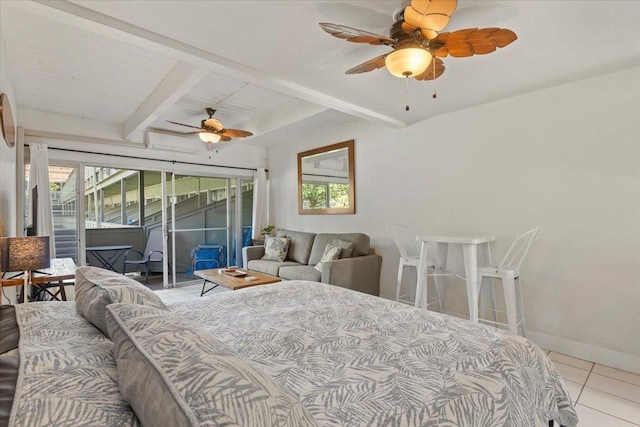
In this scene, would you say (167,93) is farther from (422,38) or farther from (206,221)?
(206,221)

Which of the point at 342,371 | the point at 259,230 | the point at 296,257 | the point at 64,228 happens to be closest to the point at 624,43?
the point at 342,371

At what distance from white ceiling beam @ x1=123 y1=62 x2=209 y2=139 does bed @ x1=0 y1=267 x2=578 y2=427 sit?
1849 mm

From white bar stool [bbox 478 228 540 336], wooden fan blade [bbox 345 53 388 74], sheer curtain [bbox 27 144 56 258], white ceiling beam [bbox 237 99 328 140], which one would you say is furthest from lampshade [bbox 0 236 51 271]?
white bar stool [bbox 478 228 540 336]

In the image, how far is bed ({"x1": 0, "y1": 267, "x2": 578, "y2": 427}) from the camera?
619 millimetres

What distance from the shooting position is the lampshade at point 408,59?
1.76 metres

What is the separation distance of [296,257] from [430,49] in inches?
140

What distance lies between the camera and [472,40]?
5.74ft

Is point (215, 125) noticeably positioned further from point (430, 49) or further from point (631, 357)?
point (631, 357)

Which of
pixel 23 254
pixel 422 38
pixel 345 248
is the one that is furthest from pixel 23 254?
pixel 345 248

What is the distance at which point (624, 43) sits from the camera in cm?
215

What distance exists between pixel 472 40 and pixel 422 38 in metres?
0.27

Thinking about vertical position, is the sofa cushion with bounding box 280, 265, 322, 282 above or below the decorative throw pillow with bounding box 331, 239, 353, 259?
below

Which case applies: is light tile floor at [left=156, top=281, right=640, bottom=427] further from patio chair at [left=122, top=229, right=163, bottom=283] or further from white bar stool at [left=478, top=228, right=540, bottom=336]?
patio chair at [left=122, top=229, right=163, bottom=283]

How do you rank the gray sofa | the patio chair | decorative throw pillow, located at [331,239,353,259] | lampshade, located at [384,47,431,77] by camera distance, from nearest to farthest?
1. lampshade, located at [384,47,431,77]
2. the gray sofa
3. decorative throw pillow, located at [331,239,353,259]
4. the patio chair
